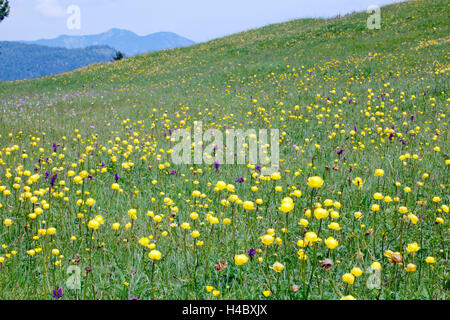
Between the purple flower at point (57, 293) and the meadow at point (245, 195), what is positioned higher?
the meadow at point (245, 195)

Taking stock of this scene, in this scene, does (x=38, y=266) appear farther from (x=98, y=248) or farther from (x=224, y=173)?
(x=224, y=173)

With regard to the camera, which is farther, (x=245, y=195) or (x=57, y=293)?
(x=245, y=195)

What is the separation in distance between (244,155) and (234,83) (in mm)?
9963

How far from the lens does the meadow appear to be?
216 cm

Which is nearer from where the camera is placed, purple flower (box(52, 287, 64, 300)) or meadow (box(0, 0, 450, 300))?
purple flower (box(52, 287, 64, 300))

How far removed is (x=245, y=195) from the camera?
3.75 metres

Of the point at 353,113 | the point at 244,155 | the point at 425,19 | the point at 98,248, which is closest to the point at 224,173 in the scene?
the point at 244,155

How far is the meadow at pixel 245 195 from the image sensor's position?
7.10 feet

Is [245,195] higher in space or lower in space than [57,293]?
higher

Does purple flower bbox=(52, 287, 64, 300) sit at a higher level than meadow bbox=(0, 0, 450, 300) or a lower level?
lower

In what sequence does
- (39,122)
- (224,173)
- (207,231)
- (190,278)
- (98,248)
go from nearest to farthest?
(190,278)
(98,248)
(207,231)
(224,173)
(39,122)

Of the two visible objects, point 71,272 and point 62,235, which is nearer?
point 71,272

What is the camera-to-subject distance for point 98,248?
2693 mm

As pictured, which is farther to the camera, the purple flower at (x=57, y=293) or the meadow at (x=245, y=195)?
the meadow at (x=245, y=195)
